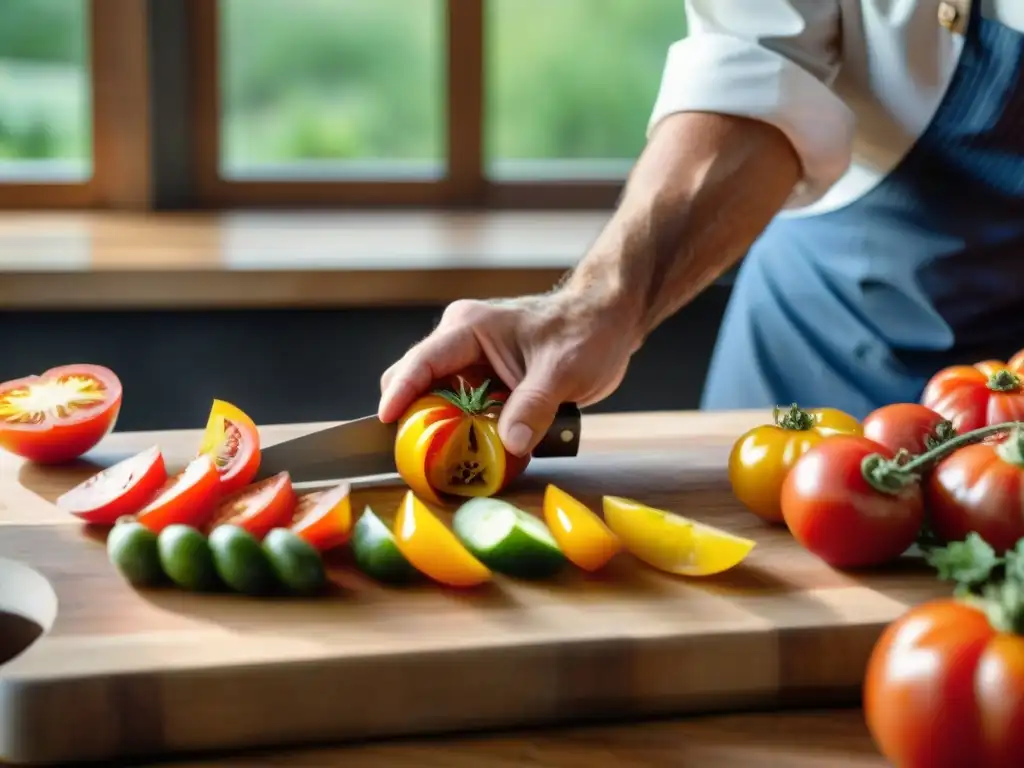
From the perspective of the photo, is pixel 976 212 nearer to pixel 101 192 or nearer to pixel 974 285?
pixel 974 285

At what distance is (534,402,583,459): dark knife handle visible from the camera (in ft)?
3.87

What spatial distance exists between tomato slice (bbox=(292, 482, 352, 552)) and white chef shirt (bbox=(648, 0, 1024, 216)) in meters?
0.62

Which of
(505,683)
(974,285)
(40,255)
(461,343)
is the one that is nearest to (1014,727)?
(505,683)

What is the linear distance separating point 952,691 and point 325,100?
1993 millimetres

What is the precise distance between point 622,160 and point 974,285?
4.00ft

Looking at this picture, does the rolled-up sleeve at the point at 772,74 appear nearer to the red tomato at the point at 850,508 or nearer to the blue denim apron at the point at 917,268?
the blue denim apron at the point at 917,268

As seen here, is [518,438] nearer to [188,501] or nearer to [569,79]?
[188,501]

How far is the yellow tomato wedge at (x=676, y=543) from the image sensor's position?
916 millimetres

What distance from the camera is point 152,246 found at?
1.99 meters

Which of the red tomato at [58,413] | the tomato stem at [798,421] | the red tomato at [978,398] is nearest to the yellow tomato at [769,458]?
the tomato stem at [798,421]

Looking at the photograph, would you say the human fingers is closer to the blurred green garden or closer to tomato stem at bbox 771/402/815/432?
tomato stem at bbox 771/402/815/432

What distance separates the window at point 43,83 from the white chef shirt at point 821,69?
136 cm

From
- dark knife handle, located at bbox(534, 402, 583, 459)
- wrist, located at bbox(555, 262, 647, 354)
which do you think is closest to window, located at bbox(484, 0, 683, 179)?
wrist, located at bbox(555, 262, 647, 354)

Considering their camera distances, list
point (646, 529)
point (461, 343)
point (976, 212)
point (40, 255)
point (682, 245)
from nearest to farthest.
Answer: point (646, 529) < point (461, 343) < point (682, 245) < point (976, 212) < point (40, 255)
